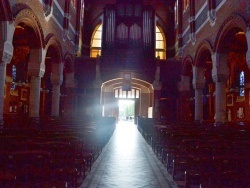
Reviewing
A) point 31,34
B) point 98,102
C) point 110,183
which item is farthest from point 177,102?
point 110,183

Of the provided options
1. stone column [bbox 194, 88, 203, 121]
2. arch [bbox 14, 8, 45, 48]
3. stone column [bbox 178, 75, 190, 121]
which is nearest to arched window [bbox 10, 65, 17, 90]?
arch [bbox 14, 8, 45, 48]

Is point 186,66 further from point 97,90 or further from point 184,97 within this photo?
point 97,90

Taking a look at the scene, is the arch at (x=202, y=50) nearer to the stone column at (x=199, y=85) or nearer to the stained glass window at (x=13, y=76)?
the stone column at (x=199, y=85)

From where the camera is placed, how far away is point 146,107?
1089 inches

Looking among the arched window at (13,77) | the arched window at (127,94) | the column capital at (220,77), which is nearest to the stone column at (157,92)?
the arched window at (127,94)

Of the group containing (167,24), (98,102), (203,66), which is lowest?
(98,102)

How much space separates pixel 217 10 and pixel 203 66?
14.6 feet

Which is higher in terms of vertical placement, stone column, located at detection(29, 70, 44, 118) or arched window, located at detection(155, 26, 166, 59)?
arched window, located at detection(155, 26, 166, 59)

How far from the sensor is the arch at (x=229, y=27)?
11.0 meters

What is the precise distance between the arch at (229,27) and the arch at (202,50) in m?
1.06

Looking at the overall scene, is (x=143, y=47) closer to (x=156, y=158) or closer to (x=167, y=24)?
(x=167, y=24)

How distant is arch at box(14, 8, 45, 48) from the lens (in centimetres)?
1116

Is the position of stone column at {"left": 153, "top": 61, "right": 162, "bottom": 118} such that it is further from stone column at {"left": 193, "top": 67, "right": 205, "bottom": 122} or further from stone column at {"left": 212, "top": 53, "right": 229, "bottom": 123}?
stone column at {"left": 212, "top": 53, "right": 229, "bottom": 123}

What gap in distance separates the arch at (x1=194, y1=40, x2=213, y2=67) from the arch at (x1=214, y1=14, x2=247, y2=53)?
3.49 ft
